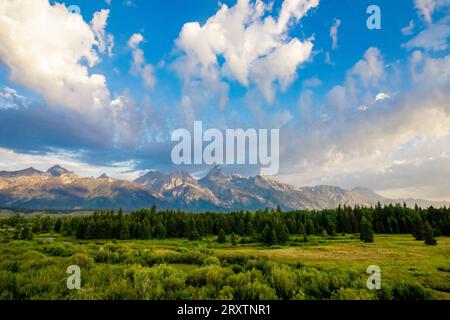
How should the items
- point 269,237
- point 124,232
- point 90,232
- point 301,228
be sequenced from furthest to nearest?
point 301,228 < point 124,232 < point 90,232 < point 269,237

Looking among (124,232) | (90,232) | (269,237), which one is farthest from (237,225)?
(90,232)

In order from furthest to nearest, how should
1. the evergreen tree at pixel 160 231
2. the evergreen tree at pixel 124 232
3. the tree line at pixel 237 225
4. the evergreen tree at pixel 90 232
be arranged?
the evergreen tree at pixel 160 231, the tree line at pixel 237 225, the evergreen tree at pixel 124 232, the evergreen tree at pixel 90 232

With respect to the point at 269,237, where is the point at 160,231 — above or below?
below

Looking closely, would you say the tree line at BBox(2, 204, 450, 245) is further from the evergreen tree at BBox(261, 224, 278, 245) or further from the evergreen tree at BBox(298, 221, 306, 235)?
the evergreen tree at BBox(261, 224, 278, 245)

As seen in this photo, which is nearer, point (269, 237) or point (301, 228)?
point (269, 237)

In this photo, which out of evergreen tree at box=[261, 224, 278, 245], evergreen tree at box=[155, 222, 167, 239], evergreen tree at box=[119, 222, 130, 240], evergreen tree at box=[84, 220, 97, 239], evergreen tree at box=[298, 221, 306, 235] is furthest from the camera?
evergreen tree at box=[155, 222, 167, 239]

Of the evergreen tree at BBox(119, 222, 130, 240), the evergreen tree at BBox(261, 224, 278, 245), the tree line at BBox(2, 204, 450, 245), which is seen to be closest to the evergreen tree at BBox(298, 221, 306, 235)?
the tree line at BBox(2, 204, 450, 245)

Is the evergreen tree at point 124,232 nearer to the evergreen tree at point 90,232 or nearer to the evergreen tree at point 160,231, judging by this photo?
the evergreen tree at point 90,232

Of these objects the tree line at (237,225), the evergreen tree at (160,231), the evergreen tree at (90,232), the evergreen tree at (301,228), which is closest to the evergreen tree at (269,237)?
the tree line at (237,225)

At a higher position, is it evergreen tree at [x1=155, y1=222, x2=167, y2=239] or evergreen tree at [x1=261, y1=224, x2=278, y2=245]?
evergreen tree at [x1=261, y1=224, x2=278, y2=245]

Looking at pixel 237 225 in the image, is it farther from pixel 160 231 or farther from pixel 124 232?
pixel 124 232

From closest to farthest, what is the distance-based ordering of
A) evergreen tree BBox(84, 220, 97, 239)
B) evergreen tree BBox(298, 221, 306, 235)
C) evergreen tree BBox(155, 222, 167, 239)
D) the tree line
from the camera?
evergreen tree BBox(84, 220, 97, 239), the tree line, evergreen tree BBox(298, 221, 306, 235), evergreen tree BBox(155, 222, 167, 239)

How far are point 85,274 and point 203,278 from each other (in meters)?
7.28
